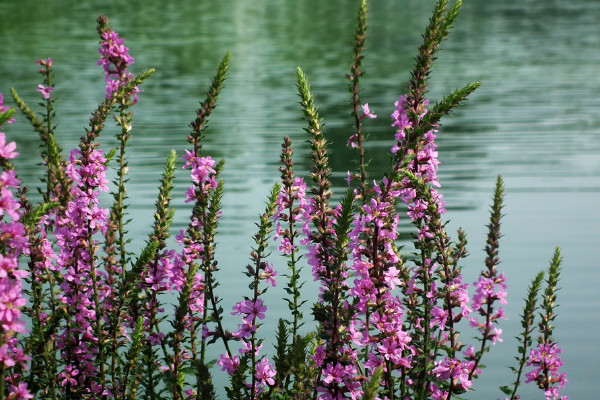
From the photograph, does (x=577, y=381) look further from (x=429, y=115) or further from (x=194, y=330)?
(x=429, y=115)

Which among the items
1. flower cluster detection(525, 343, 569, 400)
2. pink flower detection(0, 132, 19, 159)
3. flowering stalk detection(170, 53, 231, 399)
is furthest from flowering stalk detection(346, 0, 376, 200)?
pink flower detection(0, 132, 19, 159)

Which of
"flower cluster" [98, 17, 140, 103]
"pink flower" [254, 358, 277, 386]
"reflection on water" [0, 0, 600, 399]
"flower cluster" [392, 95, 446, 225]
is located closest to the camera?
"flower cluster" [392, 95, 446, 225]

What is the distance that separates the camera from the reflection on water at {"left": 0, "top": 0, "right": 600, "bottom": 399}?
11.7 m

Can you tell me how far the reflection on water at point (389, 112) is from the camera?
38.4ft

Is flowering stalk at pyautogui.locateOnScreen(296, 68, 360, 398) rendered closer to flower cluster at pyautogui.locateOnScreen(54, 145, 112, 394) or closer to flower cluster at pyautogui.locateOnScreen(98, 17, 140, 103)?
flower cluster at pyautogui.locateOnScreen(54, 145, 112, 394)

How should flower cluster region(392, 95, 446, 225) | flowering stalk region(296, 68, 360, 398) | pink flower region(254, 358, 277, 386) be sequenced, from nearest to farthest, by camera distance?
flowering stalk region(296, 68, 360, 398) < flower cluster region(392, 95, 446, 225) < pink flower region(254, 358, 277, 386)

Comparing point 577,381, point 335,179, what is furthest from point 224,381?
point 335,179

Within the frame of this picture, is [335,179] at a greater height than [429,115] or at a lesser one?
greater

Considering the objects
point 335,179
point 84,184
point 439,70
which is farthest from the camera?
point 439,70

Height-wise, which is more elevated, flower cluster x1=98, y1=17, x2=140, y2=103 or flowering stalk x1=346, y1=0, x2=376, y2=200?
flower cluster x1=98, y1=17, x2=140, y2=103

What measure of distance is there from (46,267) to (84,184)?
407 mm

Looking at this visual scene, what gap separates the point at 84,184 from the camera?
4.55m

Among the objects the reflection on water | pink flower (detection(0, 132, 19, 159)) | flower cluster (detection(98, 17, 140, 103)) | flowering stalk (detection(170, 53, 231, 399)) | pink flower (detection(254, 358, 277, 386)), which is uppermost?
the reflection on water

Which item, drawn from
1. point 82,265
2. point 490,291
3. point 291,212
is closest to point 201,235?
point 291,212
